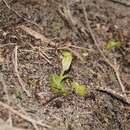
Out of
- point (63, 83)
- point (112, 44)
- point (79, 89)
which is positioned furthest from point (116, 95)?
point (112, 44)

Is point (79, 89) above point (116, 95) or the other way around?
above

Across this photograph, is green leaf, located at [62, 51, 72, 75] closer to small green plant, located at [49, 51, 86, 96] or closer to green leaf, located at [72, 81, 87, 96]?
small green plant, located at [49, 51, 86, 96]

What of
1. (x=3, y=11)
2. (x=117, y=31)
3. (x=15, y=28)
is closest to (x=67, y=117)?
(x=15, y=28)

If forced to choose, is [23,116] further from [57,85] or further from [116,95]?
[116,95]

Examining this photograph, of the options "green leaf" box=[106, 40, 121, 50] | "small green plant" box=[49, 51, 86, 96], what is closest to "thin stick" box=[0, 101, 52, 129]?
"small green plant" box=[49, 51, 86, 96]

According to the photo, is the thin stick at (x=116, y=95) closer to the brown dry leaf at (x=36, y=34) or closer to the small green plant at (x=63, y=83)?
the small green plant at (x=63, y=83)

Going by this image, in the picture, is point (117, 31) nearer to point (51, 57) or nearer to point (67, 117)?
point (51, 57)

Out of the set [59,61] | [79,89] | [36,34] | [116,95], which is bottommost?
[116,95]
